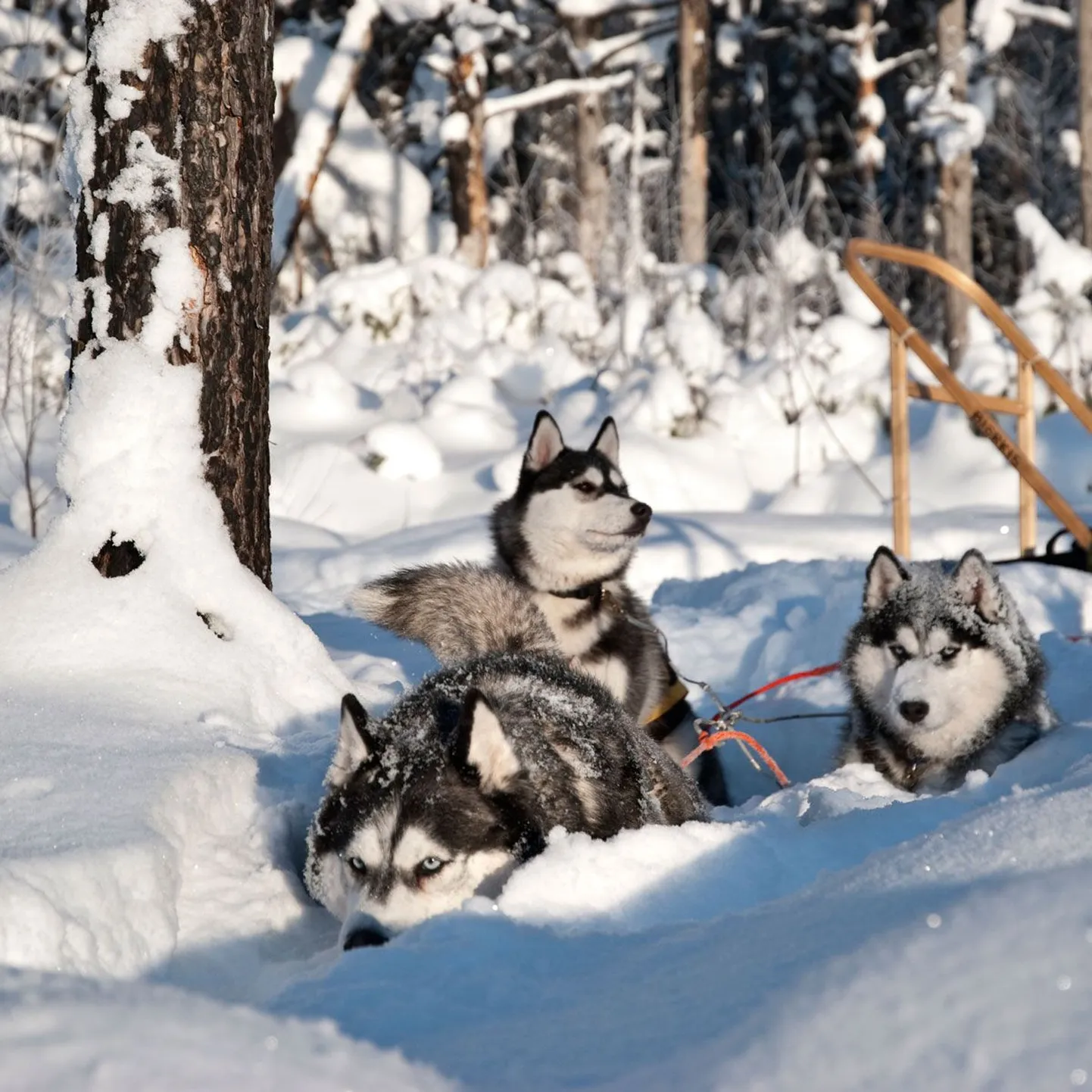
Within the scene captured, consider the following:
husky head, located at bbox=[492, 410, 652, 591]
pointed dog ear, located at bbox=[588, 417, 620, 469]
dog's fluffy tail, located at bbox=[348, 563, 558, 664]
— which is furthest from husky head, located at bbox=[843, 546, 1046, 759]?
pointed dog ear, located at bbox=[588, 417, 620, 469]

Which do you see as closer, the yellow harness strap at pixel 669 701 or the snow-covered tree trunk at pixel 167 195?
the snow-covered tree trunk at pixel 167 195

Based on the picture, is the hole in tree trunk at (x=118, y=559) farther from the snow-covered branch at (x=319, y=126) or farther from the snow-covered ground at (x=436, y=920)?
the snow-covered branch at (x=319, y=126)

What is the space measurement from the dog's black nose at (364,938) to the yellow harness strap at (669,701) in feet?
8.85

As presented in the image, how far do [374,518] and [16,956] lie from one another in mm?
8692

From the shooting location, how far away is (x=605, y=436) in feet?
20.8

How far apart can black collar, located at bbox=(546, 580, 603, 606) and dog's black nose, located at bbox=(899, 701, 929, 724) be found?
5.33ft

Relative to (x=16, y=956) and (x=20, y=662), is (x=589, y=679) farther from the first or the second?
(x=16, y=956)

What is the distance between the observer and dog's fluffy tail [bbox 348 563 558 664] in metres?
4.30

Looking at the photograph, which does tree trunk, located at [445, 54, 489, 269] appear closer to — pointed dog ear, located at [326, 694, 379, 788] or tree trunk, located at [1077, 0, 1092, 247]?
tree trunk, located at [1077, 0, 1092, 247]

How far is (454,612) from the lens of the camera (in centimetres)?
436

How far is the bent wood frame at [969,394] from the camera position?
5988 millimetres

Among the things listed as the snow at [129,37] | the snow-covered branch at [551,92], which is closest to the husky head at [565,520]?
the snow at [129,37]

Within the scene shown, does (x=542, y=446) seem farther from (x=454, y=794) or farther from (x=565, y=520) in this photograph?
(x=454, y=794)

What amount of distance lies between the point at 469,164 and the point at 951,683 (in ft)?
43.3
